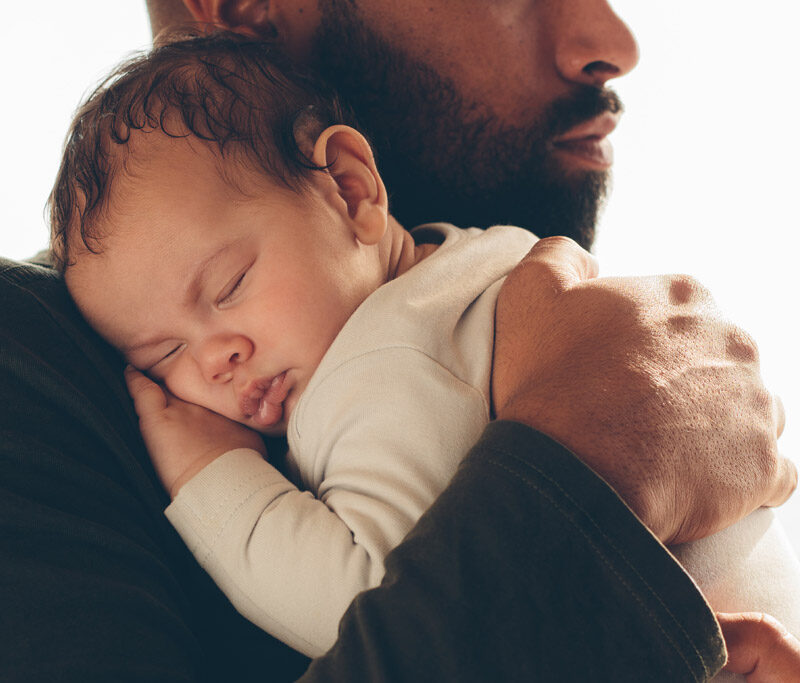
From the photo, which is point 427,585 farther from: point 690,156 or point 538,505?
point 690,156

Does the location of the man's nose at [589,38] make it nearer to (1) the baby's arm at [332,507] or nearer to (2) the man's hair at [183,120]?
(2) the man's hair at [183,120]

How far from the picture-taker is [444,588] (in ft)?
1.87

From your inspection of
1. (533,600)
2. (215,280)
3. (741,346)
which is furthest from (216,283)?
(741,346)

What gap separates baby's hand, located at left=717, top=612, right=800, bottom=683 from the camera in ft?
2.36

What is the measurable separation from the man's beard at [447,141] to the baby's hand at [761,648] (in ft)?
3.65

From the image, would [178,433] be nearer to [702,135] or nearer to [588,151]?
[588,151]

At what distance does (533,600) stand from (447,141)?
47.9 inches

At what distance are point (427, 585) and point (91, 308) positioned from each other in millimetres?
667

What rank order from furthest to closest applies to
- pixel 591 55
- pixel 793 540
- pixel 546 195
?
pixel 793 540 < pixel 546 195 < pixel 591 55

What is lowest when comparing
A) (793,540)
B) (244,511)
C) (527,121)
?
(793,540)

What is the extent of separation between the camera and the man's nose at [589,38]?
1.53 metres

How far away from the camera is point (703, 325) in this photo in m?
0.88

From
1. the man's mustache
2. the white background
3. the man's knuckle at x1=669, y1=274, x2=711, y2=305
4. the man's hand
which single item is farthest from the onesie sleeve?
Result: the white background

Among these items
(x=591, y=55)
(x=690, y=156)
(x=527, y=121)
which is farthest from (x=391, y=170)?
(x=690, y=156)
